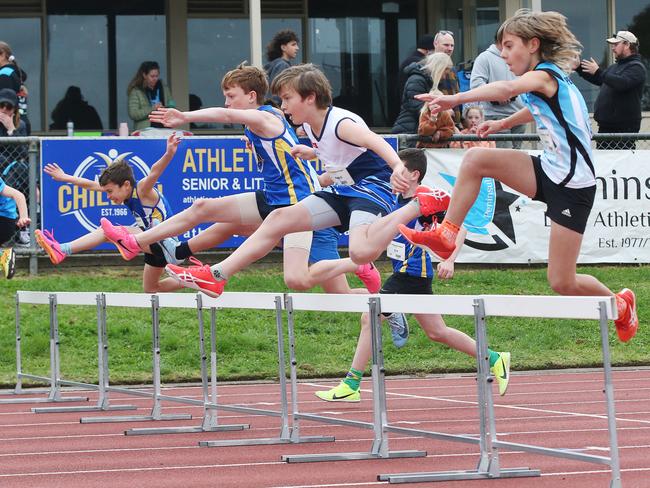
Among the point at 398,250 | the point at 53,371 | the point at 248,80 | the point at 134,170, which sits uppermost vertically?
the point at 248,80

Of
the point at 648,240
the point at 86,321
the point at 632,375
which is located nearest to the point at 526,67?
the point at 632,375

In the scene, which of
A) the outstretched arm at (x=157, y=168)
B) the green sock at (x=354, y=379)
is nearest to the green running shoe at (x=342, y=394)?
the green sock at (x=354, y=379)

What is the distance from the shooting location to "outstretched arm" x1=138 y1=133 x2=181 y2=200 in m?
10.0

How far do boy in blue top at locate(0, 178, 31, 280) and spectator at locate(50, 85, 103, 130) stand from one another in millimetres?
6221

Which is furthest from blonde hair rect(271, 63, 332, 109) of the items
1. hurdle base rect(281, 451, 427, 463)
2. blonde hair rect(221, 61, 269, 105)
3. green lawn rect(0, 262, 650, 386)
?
green lawn rect(0, 262, 650, 386)

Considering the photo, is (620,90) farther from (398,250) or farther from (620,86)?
(398,250)

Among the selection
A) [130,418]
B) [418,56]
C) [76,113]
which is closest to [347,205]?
[130,418]

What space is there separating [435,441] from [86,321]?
22.1ft

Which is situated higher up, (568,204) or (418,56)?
(418,56)

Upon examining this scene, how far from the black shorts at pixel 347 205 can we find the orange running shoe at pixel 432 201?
453 mm

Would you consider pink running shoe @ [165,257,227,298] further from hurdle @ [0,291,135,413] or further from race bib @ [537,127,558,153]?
race bib @ [537,127,558,153]

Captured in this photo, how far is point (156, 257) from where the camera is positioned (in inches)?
434

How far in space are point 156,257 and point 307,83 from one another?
8.12 ft

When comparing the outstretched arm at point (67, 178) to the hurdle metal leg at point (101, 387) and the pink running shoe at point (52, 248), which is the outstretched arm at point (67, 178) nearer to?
the pink running shoe at point (52, 248)
